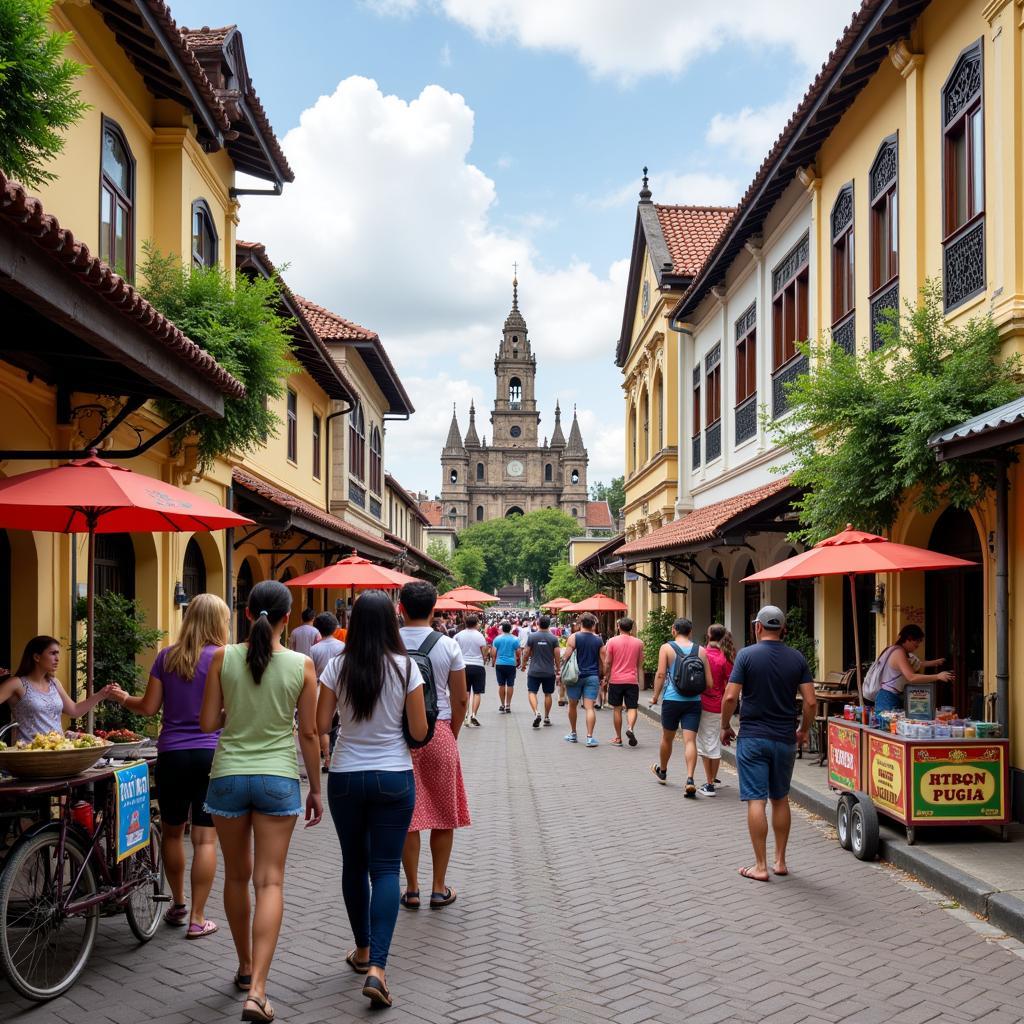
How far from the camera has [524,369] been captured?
13512 centimetres

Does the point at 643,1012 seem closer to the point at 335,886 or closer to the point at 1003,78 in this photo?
the point at 335,886

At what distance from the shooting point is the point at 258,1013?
460 cm

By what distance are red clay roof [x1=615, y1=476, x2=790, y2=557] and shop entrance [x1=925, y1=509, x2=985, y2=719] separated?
2271 millimetres

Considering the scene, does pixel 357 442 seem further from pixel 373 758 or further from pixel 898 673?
pixel 373 758

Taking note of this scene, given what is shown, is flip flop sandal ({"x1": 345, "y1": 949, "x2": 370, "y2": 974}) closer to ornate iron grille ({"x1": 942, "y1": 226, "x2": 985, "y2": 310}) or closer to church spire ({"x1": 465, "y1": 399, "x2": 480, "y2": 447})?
ornate iron grille ({"x1": 942, "y1": 226, "x2": 985, "y2": 310})

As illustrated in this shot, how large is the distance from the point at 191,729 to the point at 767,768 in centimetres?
401

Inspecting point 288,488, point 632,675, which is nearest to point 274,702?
point 632,675

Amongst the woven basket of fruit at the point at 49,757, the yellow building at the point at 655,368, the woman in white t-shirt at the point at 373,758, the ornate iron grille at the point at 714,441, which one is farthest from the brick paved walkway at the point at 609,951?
the yellow building at the point at 655,368

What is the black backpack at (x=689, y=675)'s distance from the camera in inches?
439

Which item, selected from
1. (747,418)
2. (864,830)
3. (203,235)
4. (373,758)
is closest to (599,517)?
(747,418)

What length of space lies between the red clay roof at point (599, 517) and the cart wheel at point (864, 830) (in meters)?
121

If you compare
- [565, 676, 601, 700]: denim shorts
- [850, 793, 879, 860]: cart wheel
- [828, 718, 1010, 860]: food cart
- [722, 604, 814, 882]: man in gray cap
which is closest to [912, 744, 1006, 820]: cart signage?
[828, 718, 1010, 860]: food cart

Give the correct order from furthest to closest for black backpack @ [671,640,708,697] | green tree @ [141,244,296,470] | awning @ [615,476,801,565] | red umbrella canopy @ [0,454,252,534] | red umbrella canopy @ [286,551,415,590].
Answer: red umbrella canopy @ [286,551,415,590] → awning @ [615,476,801,565] → black backpack @ [671,640,708,697] → green tree @ [141,244,296,470] → red umbrella canopy @ [0,454,252,534]

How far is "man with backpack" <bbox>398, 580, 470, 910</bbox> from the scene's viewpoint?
234 inches
